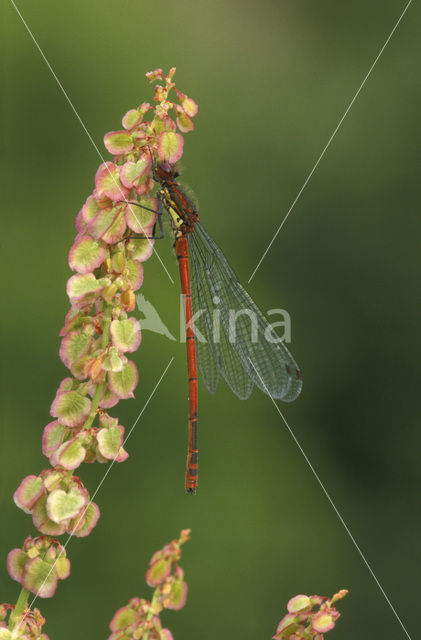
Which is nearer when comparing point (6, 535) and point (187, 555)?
point (6, 535)

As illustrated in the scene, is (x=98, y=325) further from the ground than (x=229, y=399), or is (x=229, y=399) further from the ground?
(x=229, y=399)

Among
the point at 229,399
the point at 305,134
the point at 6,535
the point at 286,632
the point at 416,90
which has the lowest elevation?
the point at 6,535

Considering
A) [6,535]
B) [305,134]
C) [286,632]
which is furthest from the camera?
[305,134]

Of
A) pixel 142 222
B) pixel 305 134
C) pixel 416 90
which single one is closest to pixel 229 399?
pixel 305 134

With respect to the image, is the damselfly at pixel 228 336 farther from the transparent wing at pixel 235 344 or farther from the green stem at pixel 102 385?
the green stem at pixel 102 385

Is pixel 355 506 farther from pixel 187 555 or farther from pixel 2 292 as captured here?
pixel 2 292

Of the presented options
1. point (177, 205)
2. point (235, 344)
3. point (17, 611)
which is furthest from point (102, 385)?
point (235, 344)

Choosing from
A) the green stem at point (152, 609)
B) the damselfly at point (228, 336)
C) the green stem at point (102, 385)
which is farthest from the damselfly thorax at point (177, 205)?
the green stem at point (152, 609)
